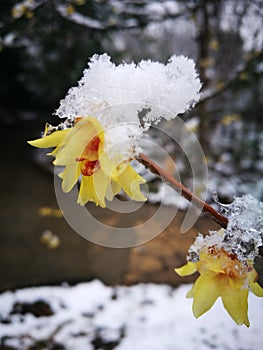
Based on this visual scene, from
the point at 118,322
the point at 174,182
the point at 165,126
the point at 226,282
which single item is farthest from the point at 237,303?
the point at 165,126

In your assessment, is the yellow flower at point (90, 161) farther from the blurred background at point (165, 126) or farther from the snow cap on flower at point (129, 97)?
the blurred background at point (165, 126)

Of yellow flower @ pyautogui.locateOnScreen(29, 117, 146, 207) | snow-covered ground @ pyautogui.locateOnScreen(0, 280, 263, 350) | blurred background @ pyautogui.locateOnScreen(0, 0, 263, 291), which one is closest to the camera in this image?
yellow flower @ pyautogui.locateOnScreen(29, 117, 146, 207)

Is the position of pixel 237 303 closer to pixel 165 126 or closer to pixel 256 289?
pixel 256 289

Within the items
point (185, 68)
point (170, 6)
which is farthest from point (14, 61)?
point (185, 68)

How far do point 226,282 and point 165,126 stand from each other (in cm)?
173

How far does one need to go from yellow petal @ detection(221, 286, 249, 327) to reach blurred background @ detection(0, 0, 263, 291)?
684mm

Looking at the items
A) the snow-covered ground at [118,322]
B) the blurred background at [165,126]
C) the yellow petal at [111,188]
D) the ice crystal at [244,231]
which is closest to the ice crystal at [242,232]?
the ice crystal at [244,231]

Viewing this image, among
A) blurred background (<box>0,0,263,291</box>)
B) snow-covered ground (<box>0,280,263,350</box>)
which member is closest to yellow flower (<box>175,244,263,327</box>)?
snow-covered ground (<box>0,280,263,350</box>)

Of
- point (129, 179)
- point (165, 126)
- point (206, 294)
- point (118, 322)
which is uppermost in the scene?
point (129, 179)

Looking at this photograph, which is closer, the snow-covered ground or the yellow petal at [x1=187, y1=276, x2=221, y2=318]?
the yellow petal at [x1=187, y1=276, x2=221, y2=318]

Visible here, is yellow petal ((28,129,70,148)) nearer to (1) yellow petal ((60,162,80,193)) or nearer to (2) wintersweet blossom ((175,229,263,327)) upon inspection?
(1) yellow petal ((60,162,80,193))

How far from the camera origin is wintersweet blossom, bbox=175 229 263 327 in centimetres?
37

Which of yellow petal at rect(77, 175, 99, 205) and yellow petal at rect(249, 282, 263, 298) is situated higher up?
yellow petal at rect(77, 175, 99, 205)

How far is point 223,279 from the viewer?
374 millimetres
